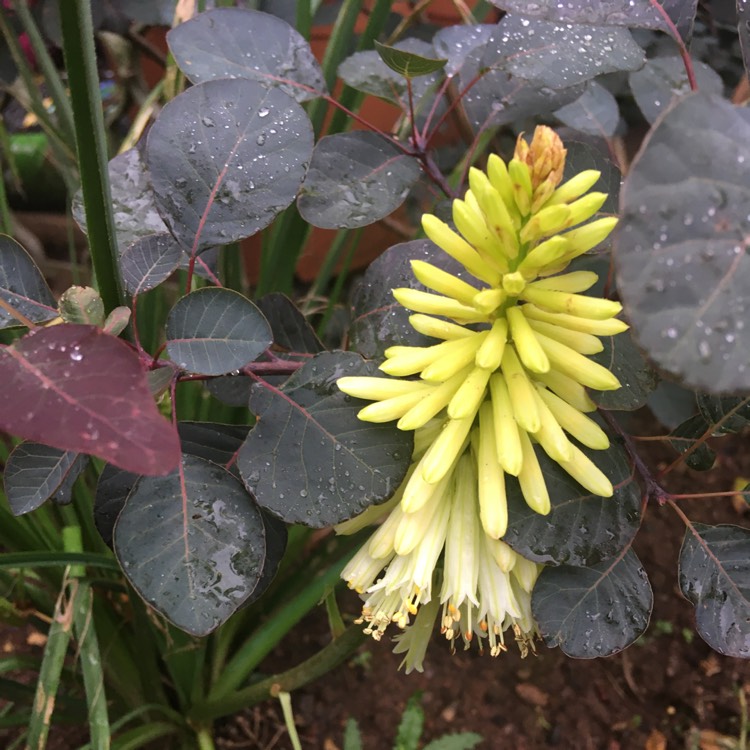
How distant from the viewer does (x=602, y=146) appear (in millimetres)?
796

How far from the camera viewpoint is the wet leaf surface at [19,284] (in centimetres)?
52

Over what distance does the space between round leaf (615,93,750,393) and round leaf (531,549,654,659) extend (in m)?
0.27

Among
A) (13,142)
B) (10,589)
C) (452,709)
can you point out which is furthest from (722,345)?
(13,142)

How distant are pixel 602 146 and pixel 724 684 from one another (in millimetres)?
921

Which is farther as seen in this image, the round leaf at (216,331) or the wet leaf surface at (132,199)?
the wet leaf surface at (132,199)

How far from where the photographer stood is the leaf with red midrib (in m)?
0.32

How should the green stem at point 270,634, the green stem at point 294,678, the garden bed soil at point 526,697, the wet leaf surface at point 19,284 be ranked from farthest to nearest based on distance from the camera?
Result: the garden bed soil at point 526,697, the green stem at point 270,634, the green stem at point 294,678, the wet leaf surface at point 19,284

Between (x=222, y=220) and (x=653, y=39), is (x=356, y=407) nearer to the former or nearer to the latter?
(x=222, y=220)

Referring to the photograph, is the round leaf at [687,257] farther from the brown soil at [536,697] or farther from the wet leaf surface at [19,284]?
the brown soil at [536,697]

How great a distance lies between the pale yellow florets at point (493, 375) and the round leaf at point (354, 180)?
5.6 inches

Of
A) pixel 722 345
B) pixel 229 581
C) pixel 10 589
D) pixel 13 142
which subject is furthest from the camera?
pixel 13 142

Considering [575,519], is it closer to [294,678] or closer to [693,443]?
[693,443]

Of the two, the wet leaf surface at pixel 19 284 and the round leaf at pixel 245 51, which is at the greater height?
the round leaf at pixel 245 51

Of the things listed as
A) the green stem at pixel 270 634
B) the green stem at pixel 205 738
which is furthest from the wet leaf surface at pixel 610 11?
the green stem at pixel 205 738
